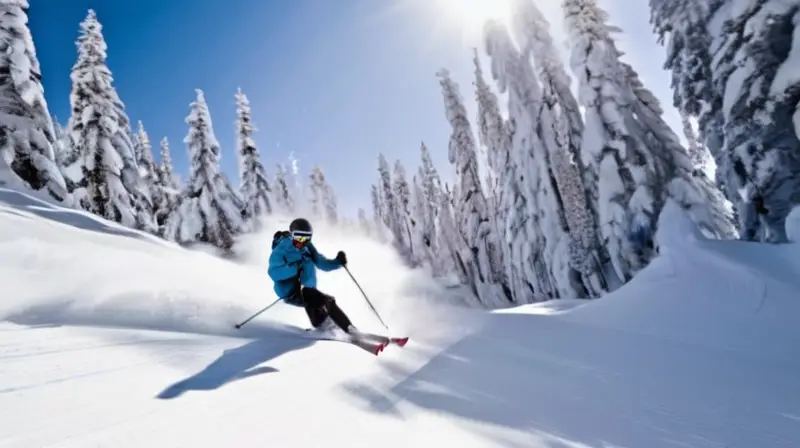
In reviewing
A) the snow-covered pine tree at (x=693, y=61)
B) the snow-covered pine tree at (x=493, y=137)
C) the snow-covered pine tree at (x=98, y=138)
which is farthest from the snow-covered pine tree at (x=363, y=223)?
the snow-covered pine tree at (x=693, y=61)

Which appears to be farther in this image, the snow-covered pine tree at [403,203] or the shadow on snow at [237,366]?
the snow-covered pine tree at [403,203]

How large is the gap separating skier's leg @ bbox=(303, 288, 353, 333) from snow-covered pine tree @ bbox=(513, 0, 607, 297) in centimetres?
1661

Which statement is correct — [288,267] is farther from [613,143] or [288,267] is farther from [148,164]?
[148,164]

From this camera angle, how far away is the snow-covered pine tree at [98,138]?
2192 centimetres

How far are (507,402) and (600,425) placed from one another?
0.66 m

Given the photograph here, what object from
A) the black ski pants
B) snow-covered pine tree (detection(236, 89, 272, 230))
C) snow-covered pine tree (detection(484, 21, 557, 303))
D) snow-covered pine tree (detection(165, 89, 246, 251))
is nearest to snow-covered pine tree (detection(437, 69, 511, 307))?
snow-covered pine tree (detection(484, 21, 557, 303))

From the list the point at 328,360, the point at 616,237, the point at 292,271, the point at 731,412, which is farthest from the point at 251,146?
the point at 731,412

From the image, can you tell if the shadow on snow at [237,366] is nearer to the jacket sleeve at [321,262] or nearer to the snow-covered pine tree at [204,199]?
the jacket sleeve at [321,262]

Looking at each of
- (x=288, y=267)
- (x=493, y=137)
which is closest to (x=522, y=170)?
(x=493, y=137)

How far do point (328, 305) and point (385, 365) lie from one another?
6.10 ft

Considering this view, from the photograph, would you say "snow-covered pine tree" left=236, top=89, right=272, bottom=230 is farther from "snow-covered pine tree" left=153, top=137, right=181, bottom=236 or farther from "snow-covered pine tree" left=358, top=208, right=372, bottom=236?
"snow-covered pine tree" left=358, top=208, right=372, bottom=236

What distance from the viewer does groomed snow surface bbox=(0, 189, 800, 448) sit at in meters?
2.69

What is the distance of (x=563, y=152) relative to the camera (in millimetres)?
22797

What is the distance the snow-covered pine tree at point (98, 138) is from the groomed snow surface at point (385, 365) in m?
15.9
